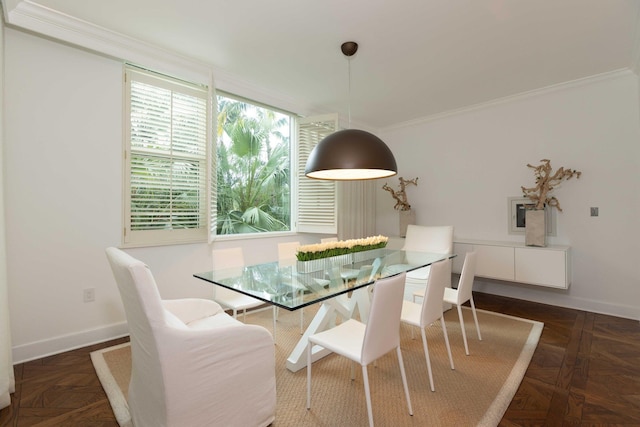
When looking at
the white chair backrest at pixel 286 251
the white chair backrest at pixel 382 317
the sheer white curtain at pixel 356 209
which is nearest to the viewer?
the white chair backrest at pixel 382 317

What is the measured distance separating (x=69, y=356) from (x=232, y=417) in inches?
70.9

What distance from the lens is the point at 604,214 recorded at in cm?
338

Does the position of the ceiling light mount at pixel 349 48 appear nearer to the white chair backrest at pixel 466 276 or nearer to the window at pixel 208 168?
the window at pixel 208 168

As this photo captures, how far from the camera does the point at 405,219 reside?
15.7 ft

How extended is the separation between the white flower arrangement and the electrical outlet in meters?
1.82

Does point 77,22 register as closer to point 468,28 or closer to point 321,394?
point 468,28

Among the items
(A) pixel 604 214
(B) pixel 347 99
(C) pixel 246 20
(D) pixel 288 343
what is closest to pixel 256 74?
(C) pixel 246 20

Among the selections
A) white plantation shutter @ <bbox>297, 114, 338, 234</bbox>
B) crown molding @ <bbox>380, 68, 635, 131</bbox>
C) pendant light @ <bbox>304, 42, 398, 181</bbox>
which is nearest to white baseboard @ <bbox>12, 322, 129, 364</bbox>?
pendant light @ <bbox>304, 42, 398, 181</bbox>

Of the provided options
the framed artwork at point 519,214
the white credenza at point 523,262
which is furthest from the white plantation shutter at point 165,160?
the framed artwork at point 519,214

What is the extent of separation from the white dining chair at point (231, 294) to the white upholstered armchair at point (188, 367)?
85cm

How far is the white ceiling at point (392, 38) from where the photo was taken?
223 centimetres

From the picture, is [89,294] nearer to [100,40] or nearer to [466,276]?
[100,40]

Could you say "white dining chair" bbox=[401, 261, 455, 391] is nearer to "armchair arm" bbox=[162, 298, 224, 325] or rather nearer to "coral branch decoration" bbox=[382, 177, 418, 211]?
"armchair arm" bbox=[162, 298, 224, 325]

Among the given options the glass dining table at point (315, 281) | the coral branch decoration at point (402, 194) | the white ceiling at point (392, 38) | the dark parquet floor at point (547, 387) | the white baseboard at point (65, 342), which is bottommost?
the dark parquet floor at point (547, 387)
